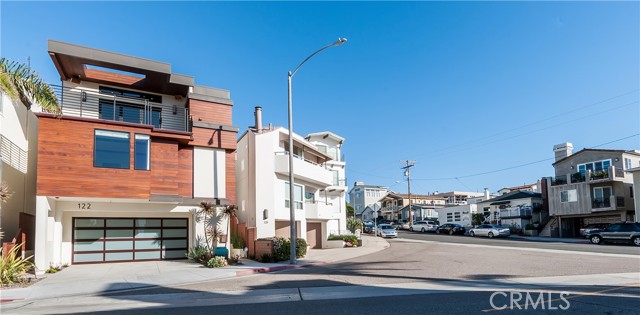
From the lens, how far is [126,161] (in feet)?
63.8

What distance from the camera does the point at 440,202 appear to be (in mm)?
89188

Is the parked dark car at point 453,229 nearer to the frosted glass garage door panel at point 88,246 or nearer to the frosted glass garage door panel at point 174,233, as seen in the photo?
the frosted glass garage door panel at point 174,233

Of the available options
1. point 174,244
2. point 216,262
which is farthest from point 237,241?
point 216,262

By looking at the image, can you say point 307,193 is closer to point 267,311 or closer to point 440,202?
point 267,311

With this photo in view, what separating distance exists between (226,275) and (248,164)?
397 inches

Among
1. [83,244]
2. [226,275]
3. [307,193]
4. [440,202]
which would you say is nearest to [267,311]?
[226,275]

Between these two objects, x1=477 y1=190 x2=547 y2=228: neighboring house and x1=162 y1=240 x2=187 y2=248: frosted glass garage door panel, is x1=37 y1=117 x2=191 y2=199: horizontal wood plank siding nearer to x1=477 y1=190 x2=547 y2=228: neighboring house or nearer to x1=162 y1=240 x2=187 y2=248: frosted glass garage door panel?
x1=162 y1=240 x2=187 y2=248: frosted glass garage door panel

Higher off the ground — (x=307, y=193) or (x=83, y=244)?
(x=307, y=193)

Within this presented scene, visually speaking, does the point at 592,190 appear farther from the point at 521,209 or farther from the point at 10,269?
the point at 10,269

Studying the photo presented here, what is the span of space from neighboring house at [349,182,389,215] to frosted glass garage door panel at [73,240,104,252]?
248 ft

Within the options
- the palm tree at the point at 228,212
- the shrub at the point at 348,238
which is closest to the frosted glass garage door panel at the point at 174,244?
the palm tree at the point at 228,212

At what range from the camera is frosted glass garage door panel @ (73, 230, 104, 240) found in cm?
2020

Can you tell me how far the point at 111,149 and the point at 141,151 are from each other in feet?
4.19

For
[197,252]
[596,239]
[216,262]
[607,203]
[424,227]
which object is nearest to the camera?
[216,262]
